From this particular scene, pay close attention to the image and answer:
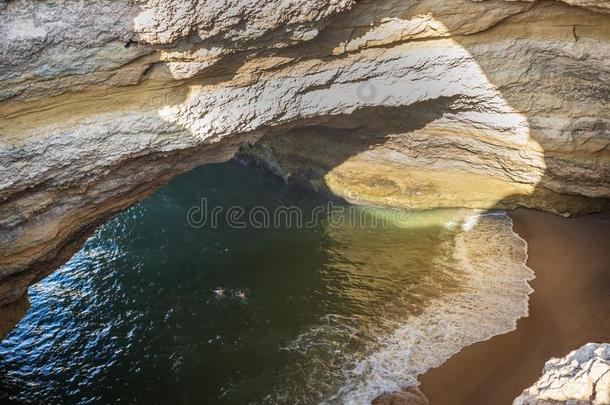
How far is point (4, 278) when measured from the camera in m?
7.20

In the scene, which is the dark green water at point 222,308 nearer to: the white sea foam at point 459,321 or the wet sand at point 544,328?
the white sea foam at point 459,321

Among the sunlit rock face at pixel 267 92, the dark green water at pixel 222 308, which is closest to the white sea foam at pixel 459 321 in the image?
the dark green water at pixel 222 308

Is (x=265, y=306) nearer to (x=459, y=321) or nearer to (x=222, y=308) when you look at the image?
(x=222, y=308)

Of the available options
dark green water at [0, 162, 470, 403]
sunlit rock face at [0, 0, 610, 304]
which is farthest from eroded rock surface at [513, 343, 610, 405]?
sunlit rock face at [0, 0, 610, 304]

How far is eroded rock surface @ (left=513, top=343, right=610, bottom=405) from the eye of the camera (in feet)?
12.6

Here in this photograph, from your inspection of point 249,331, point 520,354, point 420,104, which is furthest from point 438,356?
point 420,104

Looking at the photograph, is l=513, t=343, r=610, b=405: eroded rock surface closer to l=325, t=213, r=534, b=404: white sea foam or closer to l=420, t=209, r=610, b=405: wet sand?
l=420, t=209, r=610, b=405: wet sand

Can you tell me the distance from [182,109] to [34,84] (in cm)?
197

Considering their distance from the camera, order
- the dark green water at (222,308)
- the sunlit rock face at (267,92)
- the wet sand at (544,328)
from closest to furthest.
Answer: the sunlit rock face at (267,92) → the wet sand at (544,328) → the dark green water at (222,308)

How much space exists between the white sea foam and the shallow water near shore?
0.09 ft

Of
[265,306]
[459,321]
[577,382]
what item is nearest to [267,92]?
[265,306]

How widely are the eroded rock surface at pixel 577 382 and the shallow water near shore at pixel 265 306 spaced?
3.44 metres

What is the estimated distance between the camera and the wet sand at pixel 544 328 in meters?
7.04

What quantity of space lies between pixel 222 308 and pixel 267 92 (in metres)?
4.36
